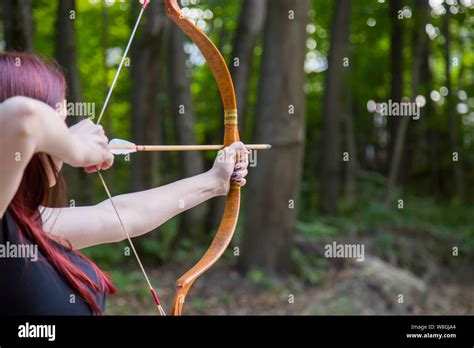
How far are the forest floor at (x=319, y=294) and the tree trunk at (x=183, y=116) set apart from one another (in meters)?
0.93

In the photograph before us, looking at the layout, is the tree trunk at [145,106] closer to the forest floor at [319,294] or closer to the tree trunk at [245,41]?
the tree trunk at [245,41]

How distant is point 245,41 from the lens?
23.7 feet

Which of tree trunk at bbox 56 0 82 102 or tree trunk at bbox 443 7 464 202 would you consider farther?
tree trunk at bbox 443 7 464 202

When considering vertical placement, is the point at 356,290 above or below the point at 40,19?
below

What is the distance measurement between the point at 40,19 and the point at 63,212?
1083 cm

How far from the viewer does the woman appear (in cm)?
104

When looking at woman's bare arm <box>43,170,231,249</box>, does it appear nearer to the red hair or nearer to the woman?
the woman

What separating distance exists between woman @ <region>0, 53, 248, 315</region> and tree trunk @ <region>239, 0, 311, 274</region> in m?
4.81

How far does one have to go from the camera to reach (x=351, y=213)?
9.79 metres

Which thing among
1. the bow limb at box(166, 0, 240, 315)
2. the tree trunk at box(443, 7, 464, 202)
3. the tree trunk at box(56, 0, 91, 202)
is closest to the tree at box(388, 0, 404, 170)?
the tree trunk at box(443, 7, 464, 202)

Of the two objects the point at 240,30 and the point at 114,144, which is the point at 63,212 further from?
the point at 240,30

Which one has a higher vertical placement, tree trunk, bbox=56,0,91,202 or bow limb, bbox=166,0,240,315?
tree trunk, bbox=56,0,91,202

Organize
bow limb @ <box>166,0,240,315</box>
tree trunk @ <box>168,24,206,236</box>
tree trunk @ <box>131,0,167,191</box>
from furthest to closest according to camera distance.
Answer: tree trunk @ <box>168,24,206,236</box>
tree trunk @ <box>131,0,167,191</box>
bow limb @ <box>166,0,240,315</box>
